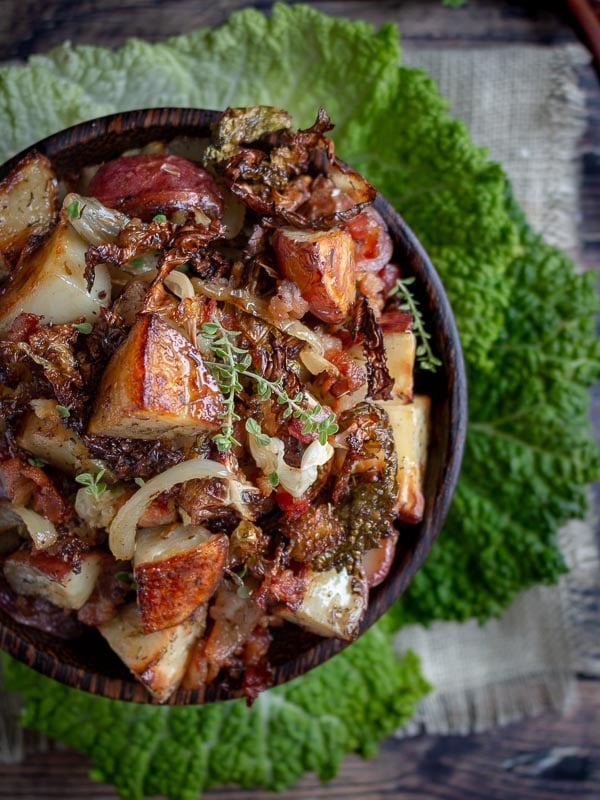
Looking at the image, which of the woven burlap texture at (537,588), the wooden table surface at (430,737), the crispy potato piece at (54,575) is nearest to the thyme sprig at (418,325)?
the crispy potato piece at (54,575)

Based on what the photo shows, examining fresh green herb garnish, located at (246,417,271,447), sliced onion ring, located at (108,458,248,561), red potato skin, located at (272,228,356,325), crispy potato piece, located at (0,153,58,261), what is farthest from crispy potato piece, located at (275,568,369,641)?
crispy potato piece, located at (0,153,58,261)

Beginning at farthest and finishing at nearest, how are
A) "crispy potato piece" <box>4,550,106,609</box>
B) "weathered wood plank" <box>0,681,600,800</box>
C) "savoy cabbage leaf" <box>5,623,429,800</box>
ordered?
"weathered wood plank" <box>0,681,600,800</box> < "savoy cabbage leaf" <box>5,623,429,800</box> < "crispy potato piece" <box>4,550,106,609</box>

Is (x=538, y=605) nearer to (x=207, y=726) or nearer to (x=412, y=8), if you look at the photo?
(x=207, y=726)

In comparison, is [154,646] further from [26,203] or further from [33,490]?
[26,203]

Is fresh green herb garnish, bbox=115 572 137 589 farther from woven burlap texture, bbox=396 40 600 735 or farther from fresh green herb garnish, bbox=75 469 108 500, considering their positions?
woven burlap texture, bbox=396 40 600 735

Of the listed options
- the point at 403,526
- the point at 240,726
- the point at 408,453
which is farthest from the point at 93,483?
the point at 240,726

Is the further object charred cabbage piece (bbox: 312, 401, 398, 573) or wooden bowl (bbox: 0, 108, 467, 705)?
wooden bowl (bbox: 0, 108, 467, 705)

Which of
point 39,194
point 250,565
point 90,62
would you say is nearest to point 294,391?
point 250,565
